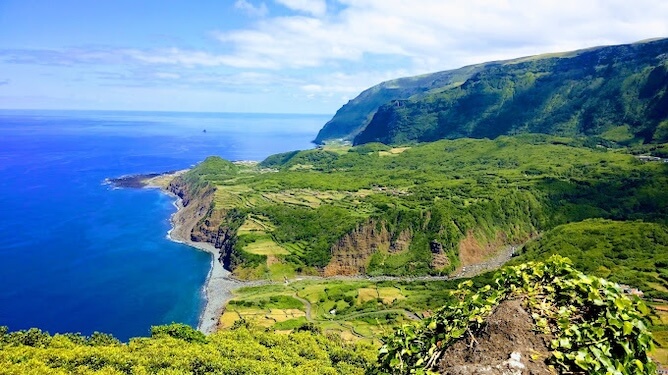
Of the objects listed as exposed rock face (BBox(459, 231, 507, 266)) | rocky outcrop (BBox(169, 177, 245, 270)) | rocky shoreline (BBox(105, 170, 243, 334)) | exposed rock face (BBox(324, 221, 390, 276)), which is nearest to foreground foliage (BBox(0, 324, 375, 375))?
rocky shoreline (BBox(105, 170, 243, 334))

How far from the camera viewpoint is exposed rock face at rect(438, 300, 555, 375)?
6918 millimetres

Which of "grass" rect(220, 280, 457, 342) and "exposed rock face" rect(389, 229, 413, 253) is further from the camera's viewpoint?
"exposed rock face" rect(389, 229, 413, 253)

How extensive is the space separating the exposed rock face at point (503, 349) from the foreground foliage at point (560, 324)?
Result: 134mm

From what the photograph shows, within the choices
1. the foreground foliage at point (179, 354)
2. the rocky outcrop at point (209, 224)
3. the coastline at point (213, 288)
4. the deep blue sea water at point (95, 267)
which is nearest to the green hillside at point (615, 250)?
the foreground foliage at point (179, 354)

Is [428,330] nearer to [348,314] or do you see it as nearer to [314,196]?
[348,314]

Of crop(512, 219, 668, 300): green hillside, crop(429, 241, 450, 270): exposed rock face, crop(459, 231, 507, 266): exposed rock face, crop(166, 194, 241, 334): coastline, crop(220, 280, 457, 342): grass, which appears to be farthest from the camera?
crop(459, 231, 507, 266): exposed rock face

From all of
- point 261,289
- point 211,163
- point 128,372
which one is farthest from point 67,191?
point 128,372

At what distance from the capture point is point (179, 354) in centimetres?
3155

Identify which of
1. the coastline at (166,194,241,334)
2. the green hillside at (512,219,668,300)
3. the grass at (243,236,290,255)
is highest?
the green hillside at (512,219,668,300)

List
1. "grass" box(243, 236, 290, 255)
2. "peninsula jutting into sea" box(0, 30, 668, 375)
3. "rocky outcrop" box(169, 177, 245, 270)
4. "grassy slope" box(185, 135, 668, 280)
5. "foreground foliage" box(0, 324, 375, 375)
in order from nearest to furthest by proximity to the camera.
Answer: "peninsula jutting into sea" box(0, 30, 668, 375), "foreground foliage" box(0, 324, 375, 375), "grass" box(243, 236, 290, 255), "grassy slope" box(185, 135, 668, 280), "rocky outcrop" box(169, 177, 245, 270)

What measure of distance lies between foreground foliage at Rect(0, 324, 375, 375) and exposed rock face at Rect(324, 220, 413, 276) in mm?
55659

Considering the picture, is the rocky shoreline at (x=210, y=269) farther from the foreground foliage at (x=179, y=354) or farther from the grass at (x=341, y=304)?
the foreground foliage at (x=179, y=354)

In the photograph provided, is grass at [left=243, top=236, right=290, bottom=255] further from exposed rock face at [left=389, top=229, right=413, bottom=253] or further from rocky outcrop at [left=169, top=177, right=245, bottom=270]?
exposed rock face at [left=389, top=229, right=413, bottom=253]

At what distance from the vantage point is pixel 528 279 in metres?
8.30
